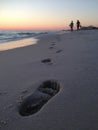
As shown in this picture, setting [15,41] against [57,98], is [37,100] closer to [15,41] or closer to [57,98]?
[57,98]

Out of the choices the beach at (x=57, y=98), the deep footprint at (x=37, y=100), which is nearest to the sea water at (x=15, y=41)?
the beach at (x=57, y=98)

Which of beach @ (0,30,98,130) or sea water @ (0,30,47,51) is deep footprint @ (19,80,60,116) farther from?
sea water @ (0,30,47,51)

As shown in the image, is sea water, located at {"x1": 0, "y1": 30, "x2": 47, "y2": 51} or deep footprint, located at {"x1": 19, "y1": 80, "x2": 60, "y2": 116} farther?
sea water, located at {"x1": 0, "y1": 30, "x2": 47, "y2": 51}

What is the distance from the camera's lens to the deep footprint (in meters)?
3.52

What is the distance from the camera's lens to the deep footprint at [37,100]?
3.52 metres

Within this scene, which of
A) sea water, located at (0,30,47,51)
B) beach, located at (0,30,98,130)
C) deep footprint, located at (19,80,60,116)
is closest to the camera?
beach, located at (0,30,98,130)

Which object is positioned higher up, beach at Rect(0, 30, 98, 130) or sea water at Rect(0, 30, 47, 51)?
beach at Rect(0, 30, 98, 130)

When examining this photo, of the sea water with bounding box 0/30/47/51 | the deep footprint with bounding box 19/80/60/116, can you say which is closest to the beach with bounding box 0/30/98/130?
the deep footprint with bounding box 19/80/60/116

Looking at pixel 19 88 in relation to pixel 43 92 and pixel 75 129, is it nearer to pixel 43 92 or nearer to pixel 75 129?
pixel 43 92

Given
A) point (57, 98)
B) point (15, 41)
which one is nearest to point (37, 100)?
point (57, 98)

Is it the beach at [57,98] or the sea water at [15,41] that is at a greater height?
the beach at [57,98]

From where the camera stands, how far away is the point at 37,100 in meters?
3.72

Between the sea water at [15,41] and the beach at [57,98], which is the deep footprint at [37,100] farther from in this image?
the sea water at [15,41]

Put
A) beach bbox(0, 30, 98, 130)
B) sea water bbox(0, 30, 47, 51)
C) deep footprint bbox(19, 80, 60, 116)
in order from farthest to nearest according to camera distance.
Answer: sea water bbox(0, 30, 47, 51) → deep footprint bbox(19, 80, 60, 116) → beach bbox(0, 30, 98, 130)
